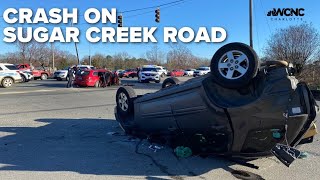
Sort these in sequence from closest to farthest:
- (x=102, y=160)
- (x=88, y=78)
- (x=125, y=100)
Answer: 1. (x=102, y=160)
2. (x=125, y=100)
3. (x=88, y=78)

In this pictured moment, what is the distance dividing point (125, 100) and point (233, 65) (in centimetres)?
309

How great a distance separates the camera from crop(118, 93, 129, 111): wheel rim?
7.35m

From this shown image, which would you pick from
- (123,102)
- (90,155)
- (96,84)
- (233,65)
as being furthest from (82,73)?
(233,65)

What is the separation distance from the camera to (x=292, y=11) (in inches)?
1062

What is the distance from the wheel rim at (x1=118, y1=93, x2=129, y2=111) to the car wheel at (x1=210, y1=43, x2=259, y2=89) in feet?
9.07

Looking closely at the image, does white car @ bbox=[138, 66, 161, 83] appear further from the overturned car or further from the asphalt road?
the overturned car

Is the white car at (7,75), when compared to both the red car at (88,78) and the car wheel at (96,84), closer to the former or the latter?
the red car at (88,78)

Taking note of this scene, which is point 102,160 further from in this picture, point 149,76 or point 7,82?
point 149,76

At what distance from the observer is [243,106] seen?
4621 mm

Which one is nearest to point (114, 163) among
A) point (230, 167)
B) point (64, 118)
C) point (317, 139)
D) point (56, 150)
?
point (56, 150)

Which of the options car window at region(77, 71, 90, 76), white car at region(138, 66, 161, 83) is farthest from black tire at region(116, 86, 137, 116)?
white car at region(138, 66, 161, 83)

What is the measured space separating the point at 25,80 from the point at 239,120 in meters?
31.0

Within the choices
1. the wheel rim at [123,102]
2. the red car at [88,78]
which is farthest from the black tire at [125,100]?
the red car at [88,78]

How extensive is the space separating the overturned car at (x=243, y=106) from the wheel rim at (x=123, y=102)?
1.76 m
